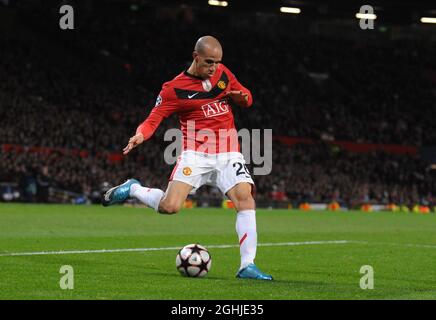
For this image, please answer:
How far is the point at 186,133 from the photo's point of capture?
10.5 metres

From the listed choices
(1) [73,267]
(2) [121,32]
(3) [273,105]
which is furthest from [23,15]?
(1) [73,267]

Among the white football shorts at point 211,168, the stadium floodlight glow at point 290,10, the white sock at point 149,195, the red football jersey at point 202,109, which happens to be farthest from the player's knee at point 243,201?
the stadium floodlight glow at point 290,10

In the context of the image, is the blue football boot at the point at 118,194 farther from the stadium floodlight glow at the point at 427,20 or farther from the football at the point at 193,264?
the stadium floodlight glow at the point at 427,20

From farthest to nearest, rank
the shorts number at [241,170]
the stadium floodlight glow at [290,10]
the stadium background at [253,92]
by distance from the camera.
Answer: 1. the stadium floodlight glow at [290,10]
2. the stadium background at [253,92]
3. the shorts number at [241,170]

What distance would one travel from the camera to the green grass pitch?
8.40m

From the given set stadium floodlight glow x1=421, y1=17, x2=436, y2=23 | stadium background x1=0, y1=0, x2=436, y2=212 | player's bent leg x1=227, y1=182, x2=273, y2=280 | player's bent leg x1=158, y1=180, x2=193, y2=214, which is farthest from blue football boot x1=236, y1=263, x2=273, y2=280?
stadium floodlight glow x1=421, y1=17, x2=436, y2=23

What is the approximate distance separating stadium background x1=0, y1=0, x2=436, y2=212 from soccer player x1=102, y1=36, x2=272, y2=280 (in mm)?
22512

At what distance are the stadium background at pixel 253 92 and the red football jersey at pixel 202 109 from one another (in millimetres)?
22515

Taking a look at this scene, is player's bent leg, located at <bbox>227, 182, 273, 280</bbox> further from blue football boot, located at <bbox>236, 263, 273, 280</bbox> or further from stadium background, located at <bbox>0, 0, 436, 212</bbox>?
stadium background, located at <bbox>0, 0, 436, 212</bbox>

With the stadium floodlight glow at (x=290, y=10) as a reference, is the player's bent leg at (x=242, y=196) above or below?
below

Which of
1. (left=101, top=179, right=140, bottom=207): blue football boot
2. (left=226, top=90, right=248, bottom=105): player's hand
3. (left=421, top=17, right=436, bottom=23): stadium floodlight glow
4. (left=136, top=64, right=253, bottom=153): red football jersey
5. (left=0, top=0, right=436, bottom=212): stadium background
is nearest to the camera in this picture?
(left=226, top=90, right=248, bottom=105): player's hand

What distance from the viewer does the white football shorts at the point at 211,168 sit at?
1025 centimetres
